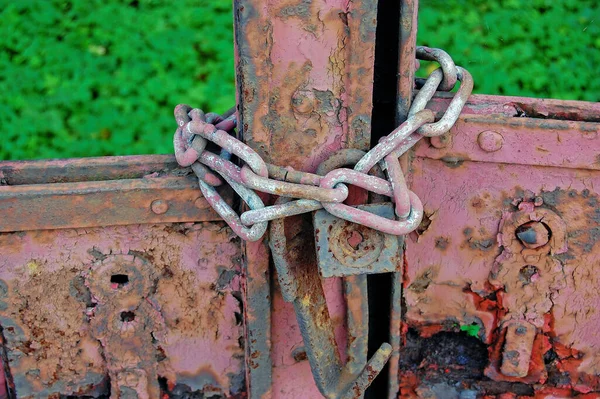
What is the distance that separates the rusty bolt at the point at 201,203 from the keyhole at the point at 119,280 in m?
0.26

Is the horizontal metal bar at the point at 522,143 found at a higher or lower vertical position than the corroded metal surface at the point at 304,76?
lower

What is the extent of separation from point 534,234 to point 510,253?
0.27 ft

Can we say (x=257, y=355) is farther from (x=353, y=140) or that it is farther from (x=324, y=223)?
(x=353, y=140)

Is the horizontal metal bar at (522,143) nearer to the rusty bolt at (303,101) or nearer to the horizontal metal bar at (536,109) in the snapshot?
the horizontal metal bar at (536,109)

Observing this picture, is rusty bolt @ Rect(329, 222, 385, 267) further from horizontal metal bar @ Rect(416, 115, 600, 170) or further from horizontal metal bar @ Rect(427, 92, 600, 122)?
horizontal metal bar @ Rect(427, 92, 600, 122)

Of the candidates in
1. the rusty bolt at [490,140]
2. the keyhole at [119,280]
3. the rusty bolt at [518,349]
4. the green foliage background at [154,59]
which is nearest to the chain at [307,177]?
the rusty bolt at [490,140]

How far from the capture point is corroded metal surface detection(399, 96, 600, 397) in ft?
5.17

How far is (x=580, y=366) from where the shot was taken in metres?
1.79

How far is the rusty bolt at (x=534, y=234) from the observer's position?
5.36 feet

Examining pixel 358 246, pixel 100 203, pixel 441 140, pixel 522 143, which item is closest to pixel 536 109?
pixel 522 143

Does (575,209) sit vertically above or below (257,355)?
above

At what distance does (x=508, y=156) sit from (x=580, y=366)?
1.98 feet

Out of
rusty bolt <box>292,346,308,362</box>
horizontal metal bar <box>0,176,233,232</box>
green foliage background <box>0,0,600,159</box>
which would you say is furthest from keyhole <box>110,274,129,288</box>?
green foliage background <box>0,0,600,159</box>

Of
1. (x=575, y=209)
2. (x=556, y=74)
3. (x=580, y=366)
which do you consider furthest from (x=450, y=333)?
(x=556, y=74)
